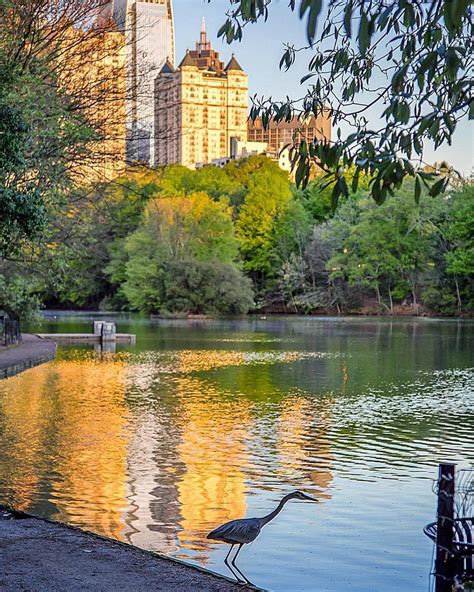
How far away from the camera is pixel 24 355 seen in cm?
2827

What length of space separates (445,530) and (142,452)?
312 inches

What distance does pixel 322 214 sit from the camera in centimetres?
9106

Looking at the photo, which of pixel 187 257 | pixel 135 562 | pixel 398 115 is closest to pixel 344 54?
pixel 398 115

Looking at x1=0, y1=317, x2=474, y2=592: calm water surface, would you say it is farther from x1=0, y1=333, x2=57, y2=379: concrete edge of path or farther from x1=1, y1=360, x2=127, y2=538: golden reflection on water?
x1=0, y1=333, x2=57, y2=379: concrete edge of path

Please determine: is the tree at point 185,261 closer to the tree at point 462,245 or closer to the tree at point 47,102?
the tree at point 462,245

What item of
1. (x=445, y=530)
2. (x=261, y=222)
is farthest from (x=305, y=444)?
(x=261, y=222)

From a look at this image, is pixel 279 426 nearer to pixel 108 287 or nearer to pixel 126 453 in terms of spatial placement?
pixel 126 453

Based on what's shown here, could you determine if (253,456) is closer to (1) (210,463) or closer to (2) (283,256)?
(1) (210,463)

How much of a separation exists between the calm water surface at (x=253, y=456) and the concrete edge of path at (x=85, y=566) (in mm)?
858

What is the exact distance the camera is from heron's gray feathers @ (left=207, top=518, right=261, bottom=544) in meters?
7.05

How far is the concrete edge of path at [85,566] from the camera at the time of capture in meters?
6.61

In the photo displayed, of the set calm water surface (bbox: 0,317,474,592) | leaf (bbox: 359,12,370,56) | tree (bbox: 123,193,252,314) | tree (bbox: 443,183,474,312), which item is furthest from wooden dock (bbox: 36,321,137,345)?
tree (bbox: 443,183,474,312)

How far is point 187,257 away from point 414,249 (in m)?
18.7

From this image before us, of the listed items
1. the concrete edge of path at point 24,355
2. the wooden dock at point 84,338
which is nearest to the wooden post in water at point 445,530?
the concrete edge of path at point 24,355
